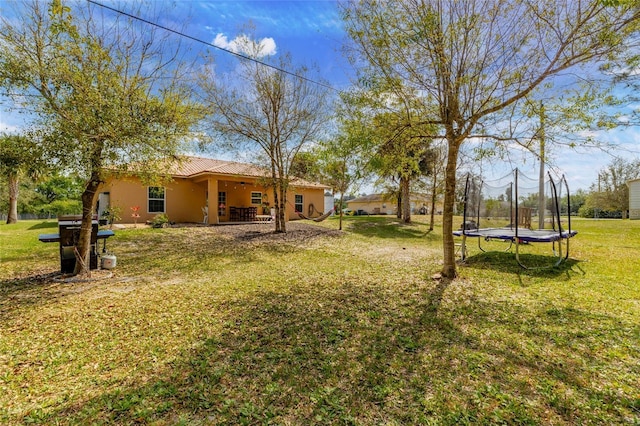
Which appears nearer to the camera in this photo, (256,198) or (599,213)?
(256,198)

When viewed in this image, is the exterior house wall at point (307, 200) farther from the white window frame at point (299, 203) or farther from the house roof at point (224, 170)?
the house roof at point (224, 170)

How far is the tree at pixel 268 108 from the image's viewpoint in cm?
1060

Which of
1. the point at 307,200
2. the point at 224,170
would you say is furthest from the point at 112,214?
the point at 307,200

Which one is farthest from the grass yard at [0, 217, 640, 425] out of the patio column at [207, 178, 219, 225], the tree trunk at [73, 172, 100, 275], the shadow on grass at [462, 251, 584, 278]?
the patio column at [207, 178, 219, 225]

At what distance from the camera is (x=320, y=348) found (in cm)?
306

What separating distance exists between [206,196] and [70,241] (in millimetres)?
11057

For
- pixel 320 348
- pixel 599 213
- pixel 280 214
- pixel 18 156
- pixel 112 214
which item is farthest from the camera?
pixel 599 213

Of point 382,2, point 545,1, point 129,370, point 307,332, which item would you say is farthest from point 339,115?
point 129,370

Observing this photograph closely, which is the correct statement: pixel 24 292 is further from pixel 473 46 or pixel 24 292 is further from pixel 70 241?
pixel 473 46

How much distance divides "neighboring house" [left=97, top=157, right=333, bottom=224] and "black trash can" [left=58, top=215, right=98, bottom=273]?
18.7 feet

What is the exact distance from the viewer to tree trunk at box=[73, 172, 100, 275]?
17.5 ft

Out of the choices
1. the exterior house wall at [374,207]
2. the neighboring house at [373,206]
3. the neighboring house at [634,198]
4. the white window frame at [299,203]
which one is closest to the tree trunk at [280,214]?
the white window frame at [299,203]

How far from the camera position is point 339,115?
21.5 ft

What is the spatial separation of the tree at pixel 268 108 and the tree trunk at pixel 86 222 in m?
5.77
